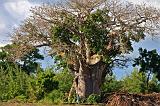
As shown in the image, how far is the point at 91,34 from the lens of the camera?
41969mm

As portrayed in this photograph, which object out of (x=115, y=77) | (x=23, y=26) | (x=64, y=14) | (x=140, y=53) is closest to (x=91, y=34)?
(x=64, y=14)

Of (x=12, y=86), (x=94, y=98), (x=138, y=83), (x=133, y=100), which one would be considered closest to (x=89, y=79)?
(x=94, y=98)

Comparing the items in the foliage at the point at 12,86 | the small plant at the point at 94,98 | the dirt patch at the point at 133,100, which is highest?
the foliage at the point at 12,86

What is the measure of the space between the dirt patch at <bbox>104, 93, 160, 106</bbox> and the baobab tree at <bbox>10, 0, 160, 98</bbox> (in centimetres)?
1870

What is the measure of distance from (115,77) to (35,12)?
2037 cm

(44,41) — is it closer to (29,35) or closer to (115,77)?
(29,35)

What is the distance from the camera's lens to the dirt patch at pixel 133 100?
22.1 m

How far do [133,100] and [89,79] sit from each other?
876 inches

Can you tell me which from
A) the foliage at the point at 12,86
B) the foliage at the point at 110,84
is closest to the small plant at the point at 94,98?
the foliage at the point at 12,86

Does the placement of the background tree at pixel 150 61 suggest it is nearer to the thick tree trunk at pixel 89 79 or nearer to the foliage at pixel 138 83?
the foliage at pixel 138 83

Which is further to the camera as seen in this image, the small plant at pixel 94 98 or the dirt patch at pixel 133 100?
the small plant at pixel 94 98

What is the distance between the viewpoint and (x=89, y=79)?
4491 centimetres

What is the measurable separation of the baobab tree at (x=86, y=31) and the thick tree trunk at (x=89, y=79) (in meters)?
0.09

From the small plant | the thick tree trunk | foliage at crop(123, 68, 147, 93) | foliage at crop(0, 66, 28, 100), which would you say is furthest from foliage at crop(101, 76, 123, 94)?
the small plant
